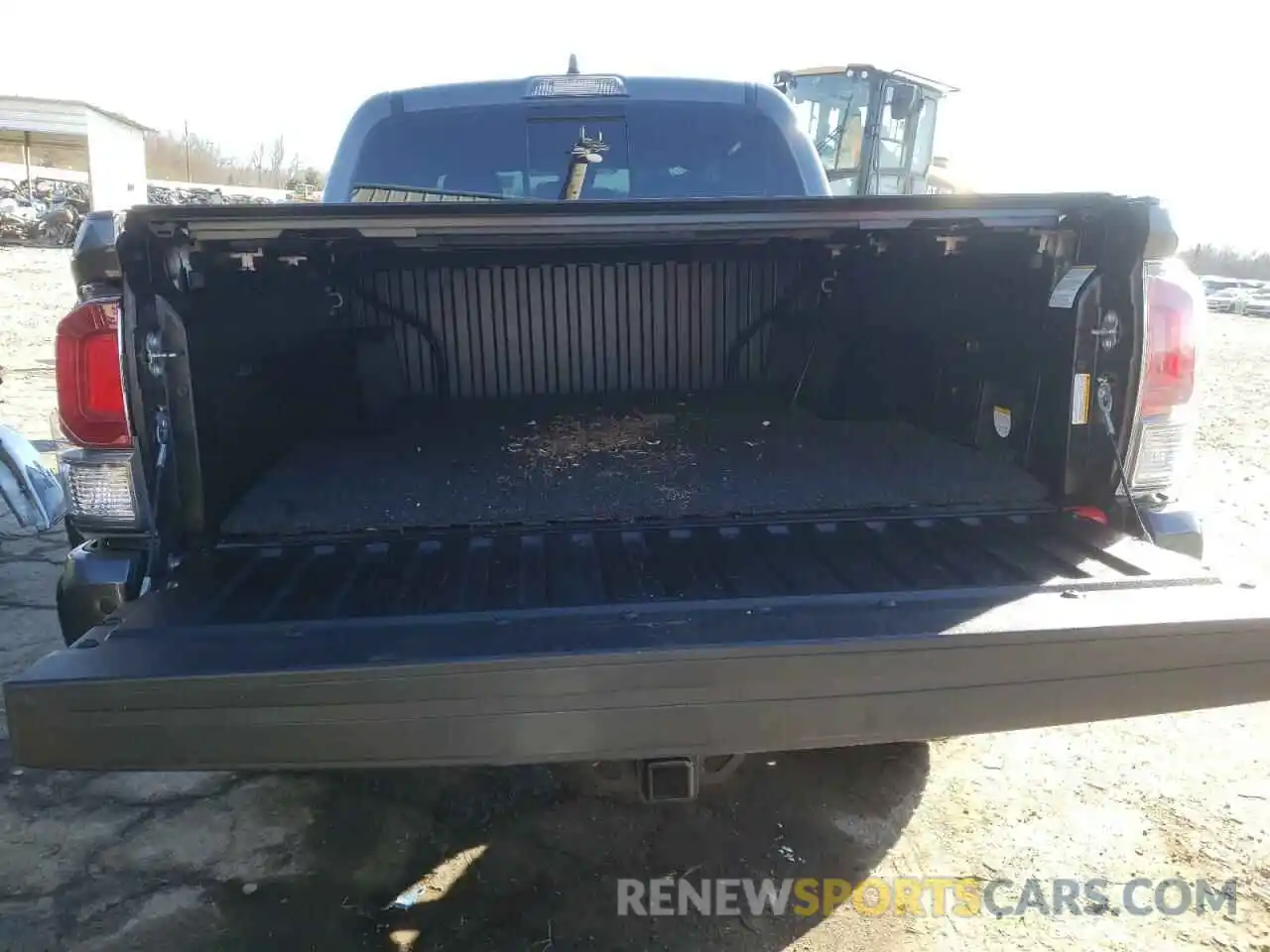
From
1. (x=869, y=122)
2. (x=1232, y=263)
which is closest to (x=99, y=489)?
(x=869, y=122)

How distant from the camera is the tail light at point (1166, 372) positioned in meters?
2.29

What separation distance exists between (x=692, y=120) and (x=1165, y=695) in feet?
9.47

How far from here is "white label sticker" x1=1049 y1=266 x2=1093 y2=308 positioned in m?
2.29

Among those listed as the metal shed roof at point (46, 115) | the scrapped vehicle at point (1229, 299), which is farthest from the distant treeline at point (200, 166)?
the scrapped vehicle at point (1229, 299)

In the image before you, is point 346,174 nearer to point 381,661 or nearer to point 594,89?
point 594,89

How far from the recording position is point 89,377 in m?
2.13

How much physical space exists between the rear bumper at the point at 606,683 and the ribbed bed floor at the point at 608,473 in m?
0.65

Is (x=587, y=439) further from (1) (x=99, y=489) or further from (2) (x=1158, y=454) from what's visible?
(2) (x=1158, y=454)

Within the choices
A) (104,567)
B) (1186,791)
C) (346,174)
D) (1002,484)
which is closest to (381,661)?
(104,567)

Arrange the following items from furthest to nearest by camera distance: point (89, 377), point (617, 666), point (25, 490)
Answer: point (25, 490) → point (89, 377) → point (617, 666)

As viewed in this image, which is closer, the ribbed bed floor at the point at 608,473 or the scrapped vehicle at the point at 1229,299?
the ribbed bed floor at the point at 608,473

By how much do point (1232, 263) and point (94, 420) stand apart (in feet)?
165

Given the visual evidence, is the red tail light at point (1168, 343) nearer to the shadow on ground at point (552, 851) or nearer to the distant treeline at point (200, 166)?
the shadow on ground at point (552, 851)

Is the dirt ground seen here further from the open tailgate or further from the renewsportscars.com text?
the open tailgate
